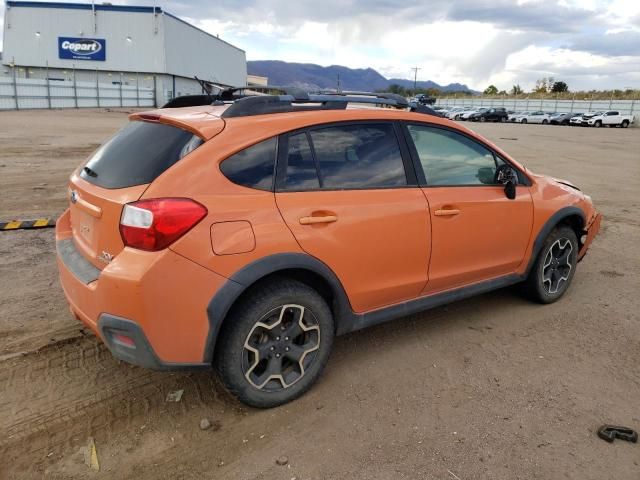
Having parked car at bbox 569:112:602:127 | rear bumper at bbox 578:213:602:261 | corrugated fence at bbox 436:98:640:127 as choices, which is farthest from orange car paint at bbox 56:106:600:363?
corrugated fence at bbox 436:98:640:127

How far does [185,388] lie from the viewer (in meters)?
3.15

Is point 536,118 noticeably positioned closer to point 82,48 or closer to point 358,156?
point 82,48

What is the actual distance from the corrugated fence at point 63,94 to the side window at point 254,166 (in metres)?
35.4

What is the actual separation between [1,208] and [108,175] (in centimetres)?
539

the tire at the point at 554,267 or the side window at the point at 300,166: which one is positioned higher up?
the side window at the point at 300,166

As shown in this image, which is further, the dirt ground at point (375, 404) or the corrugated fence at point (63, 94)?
the corrugated fence at point (63, 94)

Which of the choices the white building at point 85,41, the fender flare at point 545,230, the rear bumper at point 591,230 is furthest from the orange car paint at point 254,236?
the white building at point 85,41

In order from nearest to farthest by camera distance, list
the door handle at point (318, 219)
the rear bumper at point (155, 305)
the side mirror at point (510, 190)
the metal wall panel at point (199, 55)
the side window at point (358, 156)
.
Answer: the rear bumper at point (155, 305) → the door handle at point (318, 219) → the side window at point (358, 156) → the side mirror at point (510, 190) → the metal wall panel at point (199, 55)

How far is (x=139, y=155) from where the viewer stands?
2846mm

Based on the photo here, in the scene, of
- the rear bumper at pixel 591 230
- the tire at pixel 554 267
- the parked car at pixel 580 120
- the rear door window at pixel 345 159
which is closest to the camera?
the rear door window at pixel 345 159

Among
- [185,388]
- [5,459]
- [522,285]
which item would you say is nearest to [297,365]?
[185,388]

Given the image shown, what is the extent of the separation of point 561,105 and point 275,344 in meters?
69.4

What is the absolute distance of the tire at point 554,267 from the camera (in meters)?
4.33

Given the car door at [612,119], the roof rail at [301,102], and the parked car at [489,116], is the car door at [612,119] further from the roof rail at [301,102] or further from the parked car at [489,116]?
the roof rail at [301,102]
